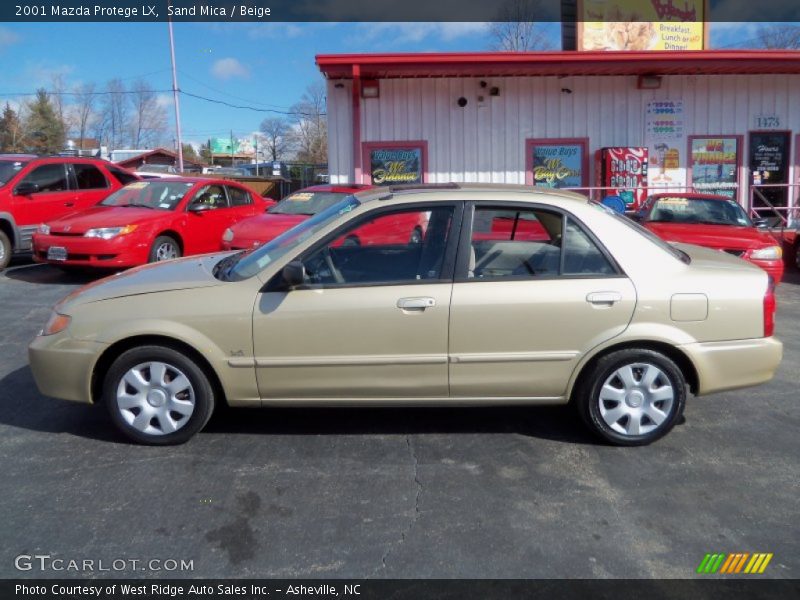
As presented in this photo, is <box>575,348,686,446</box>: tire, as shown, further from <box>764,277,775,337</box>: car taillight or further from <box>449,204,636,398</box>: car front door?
<box>764,277,775,337</box>: car taillight

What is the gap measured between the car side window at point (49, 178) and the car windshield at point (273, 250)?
8.07 meters

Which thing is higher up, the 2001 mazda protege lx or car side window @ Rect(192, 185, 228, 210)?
car side window @ Rect(192, 185, 228, 210)

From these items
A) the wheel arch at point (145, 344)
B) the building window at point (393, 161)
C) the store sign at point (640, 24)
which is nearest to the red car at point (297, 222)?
the wheel arch at point (145, 344)

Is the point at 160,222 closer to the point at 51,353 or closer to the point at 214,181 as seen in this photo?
the point at 214,181

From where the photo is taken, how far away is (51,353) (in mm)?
4254

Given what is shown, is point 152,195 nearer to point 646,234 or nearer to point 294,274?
point 294,274

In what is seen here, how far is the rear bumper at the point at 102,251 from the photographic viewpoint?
926 centimetres

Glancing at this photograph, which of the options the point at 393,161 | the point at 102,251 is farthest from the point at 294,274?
the point at 393,161

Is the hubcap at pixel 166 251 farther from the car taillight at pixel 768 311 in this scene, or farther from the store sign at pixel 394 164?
the car taillight at pixel 768 311

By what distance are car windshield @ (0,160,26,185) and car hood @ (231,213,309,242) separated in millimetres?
4479

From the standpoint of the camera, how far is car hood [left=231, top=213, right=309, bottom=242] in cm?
886

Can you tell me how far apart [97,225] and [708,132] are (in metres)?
11.2

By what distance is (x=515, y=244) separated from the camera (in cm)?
444

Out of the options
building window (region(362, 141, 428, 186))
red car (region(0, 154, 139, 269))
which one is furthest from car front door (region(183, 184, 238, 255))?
building window (region(362, 141, 428, 186))
